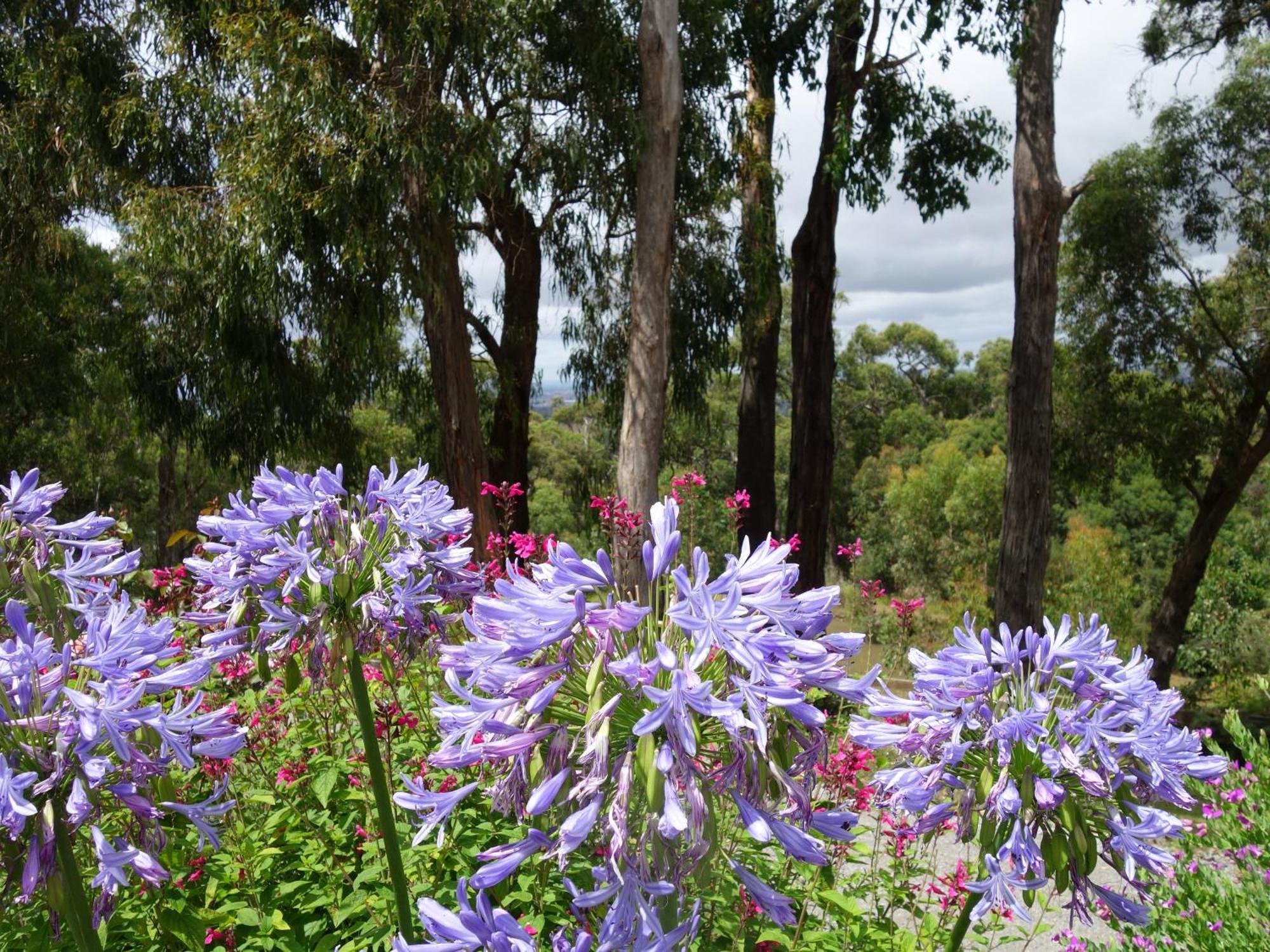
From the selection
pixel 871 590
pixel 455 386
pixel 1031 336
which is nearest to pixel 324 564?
pixel 871 590

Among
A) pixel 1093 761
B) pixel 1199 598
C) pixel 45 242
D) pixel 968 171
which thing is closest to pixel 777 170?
pixel 968 171

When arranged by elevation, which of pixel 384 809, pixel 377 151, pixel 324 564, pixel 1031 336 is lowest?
pixel 384 809

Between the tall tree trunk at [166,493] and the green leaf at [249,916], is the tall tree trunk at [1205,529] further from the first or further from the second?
the tall tree trunk at [166,493]

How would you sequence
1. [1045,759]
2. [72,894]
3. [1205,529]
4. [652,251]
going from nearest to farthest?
[72,894], [1045,759], [652,251], [1205,529]

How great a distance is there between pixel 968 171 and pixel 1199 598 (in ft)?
40.9

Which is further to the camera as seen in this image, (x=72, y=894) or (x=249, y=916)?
(x=249, y=916)

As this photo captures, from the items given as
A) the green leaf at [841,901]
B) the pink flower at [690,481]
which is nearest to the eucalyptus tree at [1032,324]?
the pink flower at [690,481]

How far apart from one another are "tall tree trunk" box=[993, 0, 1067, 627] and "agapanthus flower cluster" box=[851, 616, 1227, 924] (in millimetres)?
8110

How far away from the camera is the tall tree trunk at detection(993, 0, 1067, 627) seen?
906 cm

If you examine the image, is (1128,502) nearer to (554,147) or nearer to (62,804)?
(554,147)

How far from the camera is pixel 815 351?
439 inches

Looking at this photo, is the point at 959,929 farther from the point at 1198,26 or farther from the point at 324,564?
the point at 1198,26

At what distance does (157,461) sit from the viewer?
2161 centimetres

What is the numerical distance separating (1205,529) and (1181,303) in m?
3.21
